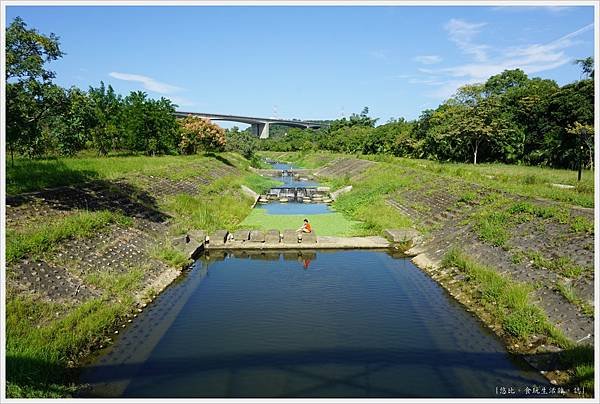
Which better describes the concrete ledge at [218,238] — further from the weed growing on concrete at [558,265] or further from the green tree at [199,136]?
the green tree at [199,136]

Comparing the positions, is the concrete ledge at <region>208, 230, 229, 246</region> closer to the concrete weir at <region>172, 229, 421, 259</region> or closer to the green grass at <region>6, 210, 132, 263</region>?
the concrete weir at <region>172, 229, 421, 259</region>

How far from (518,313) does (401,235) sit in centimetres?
859

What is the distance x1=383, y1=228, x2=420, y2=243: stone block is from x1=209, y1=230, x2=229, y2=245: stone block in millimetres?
7134

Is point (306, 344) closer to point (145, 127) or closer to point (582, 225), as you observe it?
point (582, 225)

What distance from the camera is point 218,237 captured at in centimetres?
1767

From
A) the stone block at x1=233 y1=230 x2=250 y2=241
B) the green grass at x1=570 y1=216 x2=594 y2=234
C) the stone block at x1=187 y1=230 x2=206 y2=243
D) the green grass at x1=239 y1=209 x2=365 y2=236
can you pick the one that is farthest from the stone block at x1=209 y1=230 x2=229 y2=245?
the green grass at x1=570 y1=216 x2=594 y2=234

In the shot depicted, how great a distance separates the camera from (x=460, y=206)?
19.8 metres

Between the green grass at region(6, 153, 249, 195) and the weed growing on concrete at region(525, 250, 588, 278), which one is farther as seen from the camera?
the green grass at region(6, 153, 249, 195)

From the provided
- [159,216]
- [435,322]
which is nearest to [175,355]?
[435,322]

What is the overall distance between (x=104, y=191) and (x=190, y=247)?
541 cm

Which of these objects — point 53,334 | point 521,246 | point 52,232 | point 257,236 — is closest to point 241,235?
point 257,236

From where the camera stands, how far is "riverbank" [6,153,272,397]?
306 inches

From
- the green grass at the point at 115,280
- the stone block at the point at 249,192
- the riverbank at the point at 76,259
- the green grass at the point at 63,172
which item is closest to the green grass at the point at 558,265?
the riverbank at the point at 76,259

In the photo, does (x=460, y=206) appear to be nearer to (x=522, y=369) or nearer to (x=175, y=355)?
(x=522, y=369)
